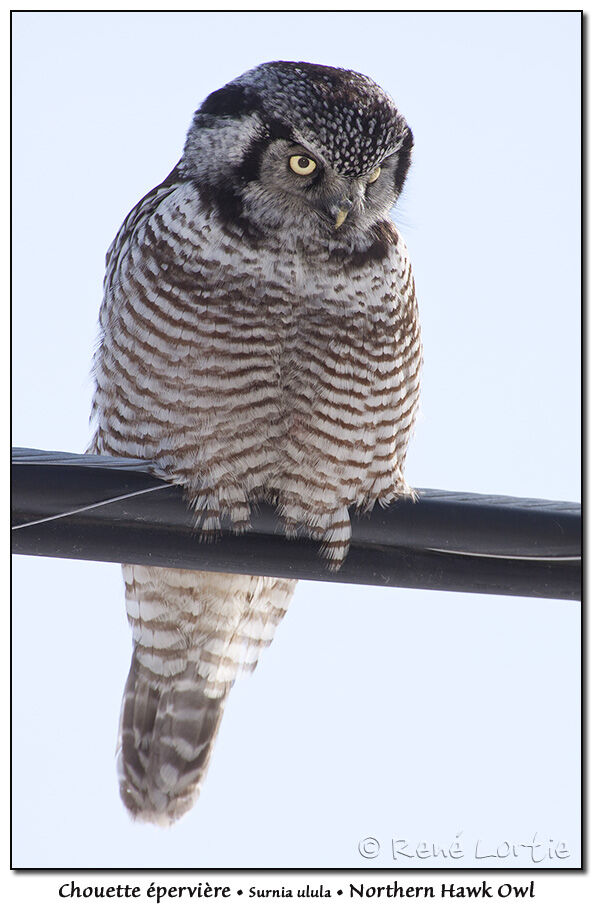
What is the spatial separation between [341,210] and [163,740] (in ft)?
7.42

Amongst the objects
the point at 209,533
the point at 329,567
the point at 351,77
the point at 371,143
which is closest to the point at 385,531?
the point at 329,567

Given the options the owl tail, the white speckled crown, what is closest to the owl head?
the white speckled crown

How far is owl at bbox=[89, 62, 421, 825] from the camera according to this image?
11.5 ft

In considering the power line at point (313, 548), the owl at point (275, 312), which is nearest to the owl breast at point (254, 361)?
the owl at point (275, 312)

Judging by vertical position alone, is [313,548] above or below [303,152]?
below

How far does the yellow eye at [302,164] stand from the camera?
11.8 ft

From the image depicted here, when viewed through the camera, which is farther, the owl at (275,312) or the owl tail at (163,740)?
the owl tail at (163,740)

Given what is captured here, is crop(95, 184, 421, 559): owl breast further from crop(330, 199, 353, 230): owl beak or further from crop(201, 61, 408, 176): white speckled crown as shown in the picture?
crop(201, 61, 408, 176): white speckled crown

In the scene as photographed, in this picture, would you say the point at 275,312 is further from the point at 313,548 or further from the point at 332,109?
the point at 313,548

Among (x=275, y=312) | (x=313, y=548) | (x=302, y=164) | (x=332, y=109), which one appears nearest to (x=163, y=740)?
(x=313, y=548)

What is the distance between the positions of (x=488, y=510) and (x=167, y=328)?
1305 millimetres

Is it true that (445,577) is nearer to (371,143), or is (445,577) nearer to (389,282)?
(389,282)

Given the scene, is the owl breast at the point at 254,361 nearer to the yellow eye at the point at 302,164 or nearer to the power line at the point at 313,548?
the yellow eye at the point at 302,164

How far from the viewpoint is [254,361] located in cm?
351
